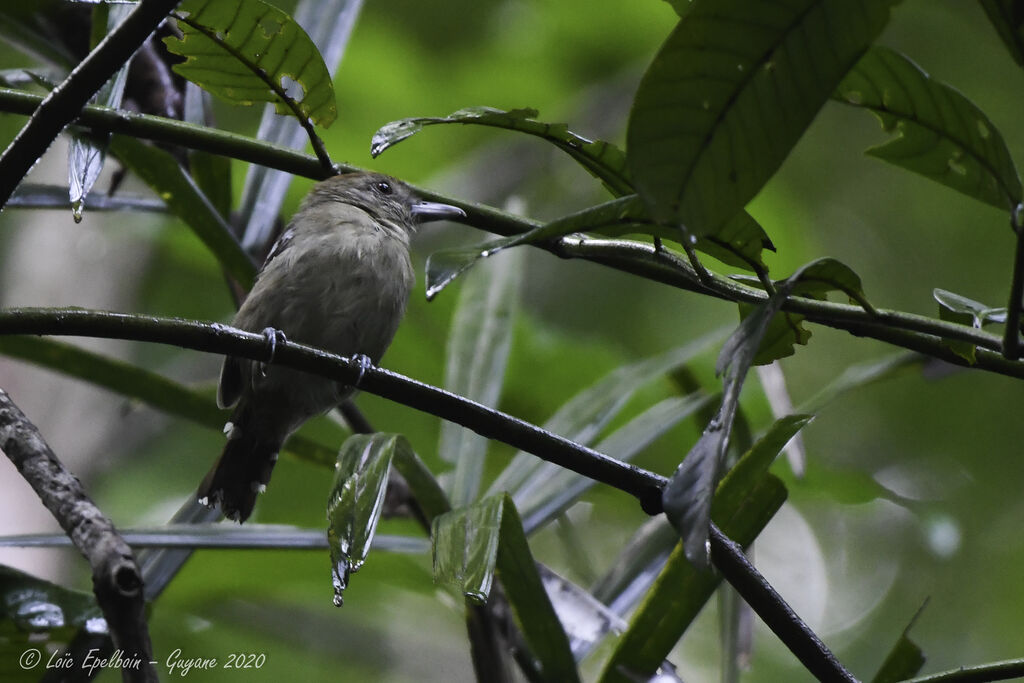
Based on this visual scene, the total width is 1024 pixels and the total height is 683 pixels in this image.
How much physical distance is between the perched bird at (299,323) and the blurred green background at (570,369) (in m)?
0.38

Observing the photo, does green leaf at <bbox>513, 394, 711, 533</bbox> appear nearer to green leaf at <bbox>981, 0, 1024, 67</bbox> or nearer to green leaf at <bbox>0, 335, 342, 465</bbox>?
green leaf at <bbox>0, 335, 342, 465</bbox>

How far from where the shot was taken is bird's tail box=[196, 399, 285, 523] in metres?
3.26

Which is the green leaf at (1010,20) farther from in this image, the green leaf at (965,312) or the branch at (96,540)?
the branch at (96,540)

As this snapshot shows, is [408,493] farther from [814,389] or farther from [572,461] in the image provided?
[814,389]

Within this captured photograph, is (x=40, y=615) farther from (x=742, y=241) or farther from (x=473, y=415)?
(x=742, y=241)

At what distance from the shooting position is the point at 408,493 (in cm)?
290

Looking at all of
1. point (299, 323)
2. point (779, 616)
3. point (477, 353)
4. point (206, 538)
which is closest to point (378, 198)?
point (299, 323)

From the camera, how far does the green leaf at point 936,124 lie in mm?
1419

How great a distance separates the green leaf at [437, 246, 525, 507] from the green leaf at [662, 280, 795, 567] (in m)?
1.50

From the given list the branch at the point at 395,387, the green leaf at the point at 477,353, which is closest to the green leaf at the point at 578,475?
the green leaf at the point at 477,353

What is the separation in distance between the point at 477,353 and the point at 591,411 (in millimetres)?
378

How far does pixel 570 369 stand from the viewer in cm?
427

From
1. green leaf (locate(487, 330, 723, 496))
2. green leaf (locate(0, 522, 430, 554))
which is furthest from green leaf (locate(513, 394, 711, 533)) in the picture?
green leaf (locate(0, 522, 430, 554))

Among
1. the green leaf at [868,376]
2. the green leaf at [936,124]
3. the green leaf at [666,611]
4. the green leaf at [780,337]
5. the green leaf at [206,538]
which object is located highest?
the green leaf at [936,124]
